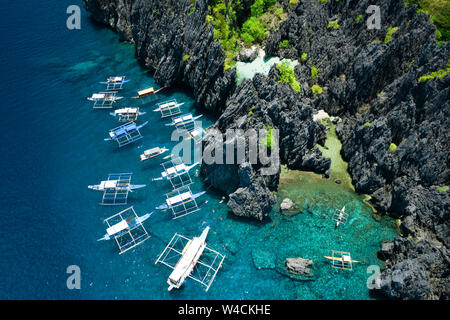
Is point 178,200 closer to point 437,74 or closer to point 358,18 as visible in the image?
point 437,74

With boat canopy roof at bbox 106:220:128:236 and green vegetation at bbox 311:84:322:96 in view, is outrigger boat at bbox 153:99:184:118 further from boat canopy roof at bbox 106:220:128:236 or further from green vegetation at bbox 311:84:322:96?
green vegetation at bbox 311:84:322:96

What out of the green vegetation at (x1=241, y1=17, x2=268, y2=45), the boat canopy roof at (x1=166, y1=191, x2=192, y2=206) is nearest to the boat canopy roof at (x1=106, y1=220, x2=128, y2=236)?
the boat canopy roof at (x1=166, y1=191, x2=192, y2=206)

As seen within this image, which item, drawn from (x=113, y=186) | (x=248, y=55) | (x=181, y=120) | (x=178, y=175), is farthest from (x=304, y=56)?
(x=113, y=186)

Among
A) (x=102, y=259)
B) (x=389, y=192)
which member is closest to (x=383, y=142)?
(x=389, y=192)

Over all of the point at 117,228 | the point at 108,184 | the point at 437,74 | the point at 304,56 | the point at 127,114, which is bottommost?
the point at 117,228

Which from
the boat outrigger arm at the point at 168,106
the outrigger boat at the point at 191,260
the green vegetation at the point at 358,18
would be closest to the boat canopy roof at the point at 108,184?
the outrigger boat at the point at 191,260
